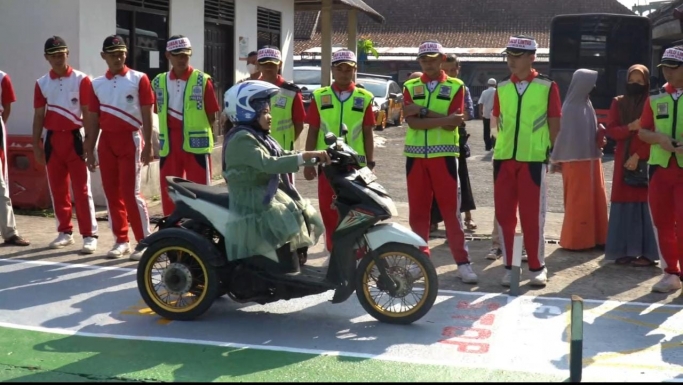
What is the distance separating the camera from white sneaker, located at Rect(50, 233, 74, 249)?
9.35 metres

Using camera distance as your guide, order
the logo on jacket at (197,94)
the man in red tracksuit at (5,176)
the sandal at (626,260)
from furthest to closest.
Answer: the man in red tracksuit at (5,176) < the sandal at (626,260) < the logo on jacket at (197,94)

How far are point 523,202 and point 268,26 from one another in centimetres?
1169

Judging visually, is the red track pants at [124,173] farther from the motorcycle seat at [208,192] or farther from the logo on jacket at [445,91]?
the logo on jacket at [445,91]

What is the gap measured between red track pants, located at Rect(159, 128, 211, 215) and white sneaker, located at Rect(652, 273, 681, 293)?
4.12 metres

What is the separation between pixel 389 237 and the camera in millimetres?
6426

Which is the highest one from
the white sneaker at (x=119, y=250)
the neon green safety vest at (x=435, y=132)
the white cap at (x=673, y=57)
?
the white cap at (x=673, y=57)

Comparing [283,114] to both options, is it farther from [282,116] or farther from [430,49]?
[430,49]

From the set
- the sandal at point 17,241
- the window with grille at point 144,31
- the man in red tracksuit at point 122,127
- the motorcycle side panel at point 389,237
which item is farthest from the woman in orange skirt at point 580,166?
the window with grille at point 144,31

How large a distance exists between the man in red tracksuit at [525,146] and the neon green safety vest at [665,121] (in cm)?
79

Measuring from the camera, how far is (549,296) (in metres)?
7.55

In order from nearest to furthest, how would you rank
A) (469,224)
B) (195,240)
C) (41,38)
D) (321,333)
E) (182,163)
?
(321,333) < (195,240) < (182,163) < (469,224) < (41,38)

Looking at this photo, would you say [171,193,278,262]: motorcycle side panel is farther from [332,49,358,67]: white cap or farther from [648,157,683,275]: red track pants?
[648,157,683,275]: red track pants

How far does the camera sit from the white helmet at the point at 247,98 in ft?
21.1

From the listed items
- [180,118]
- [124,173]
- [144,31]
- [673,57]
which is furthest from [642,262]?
[144,31]
